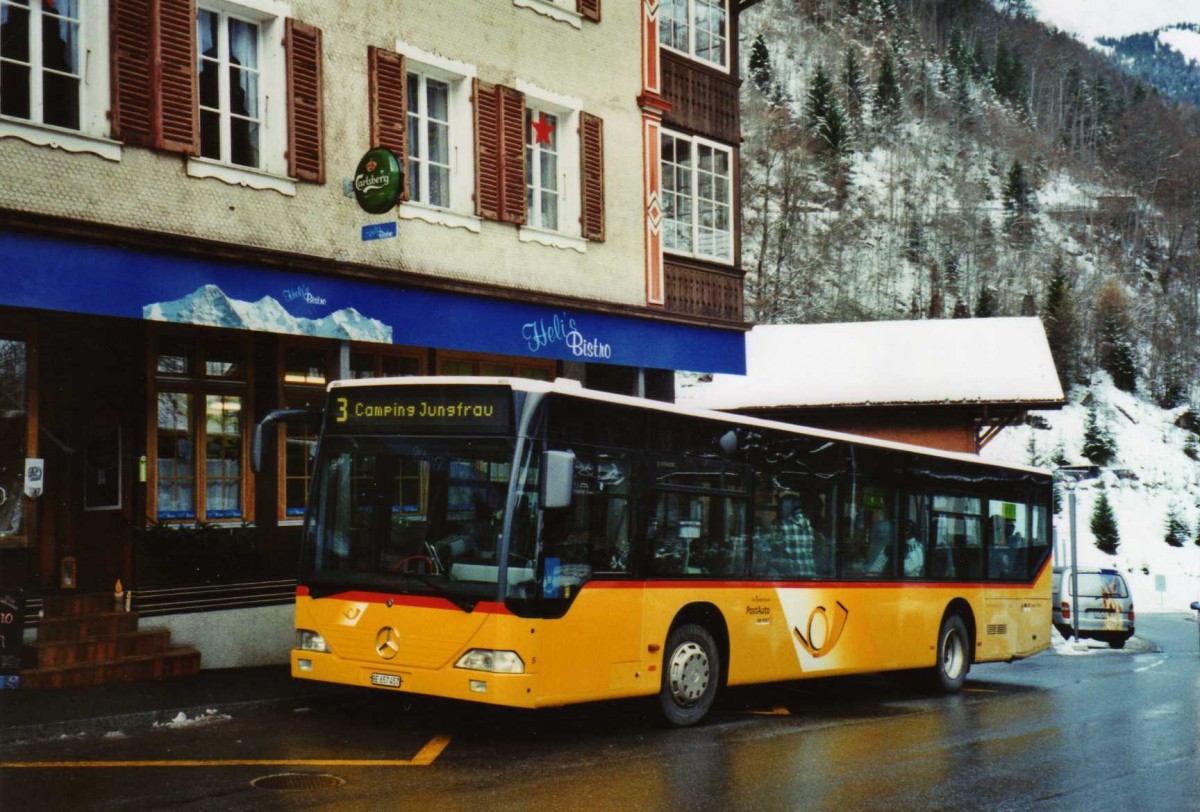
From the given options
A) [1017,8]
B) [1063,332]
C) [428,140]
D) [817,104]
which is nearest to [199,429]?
[428,140]

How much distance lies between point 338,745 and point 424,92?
29.0 feet

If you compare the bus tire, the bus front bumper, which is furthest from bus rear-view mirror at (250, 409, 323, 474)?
the bus tire

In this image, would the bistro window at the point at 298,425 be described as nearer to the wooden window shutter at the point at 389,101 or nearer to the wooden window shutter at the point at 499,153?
the wooden window shutter at the point at 389,101

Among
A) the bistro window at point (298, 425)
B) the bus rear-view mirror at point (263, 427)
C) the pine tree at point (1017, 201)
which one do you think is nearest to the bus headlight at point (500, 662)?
the bus rear-view mirror at point (263, 427)

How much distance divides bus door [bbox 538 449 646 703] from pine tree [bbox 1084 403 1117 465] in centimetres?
6365

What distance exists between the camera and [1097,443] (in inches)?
2778

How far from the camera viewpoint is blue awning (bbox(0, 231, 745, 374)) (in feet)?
39.7

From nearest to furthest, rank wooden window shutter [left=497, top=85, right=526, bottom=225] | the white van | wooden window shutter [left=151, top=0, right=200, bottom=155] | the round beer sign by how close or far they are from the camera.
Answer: wooden window shutter [left=151, top=0, right=200, bottom=155], the round beer sign, wooden window shutter [left=497, top=85, right=526, bottom=225], the white van

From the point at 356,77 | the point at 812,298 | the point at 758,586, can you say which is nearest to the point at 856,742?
the point at 758,586

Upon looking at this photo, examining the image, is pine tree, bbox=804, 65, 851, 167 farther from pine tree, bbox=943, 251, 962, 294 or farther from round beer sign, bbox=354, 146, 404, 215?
round beer sign, bbox=354, 146, 404, 215

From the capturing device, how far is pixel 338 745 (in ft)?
33.0

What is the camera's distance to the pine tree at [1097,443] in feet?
229

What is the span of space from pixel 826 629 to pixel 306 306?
6.21 meters

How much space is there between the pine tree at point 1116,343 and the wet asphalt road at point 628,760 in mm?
76119
